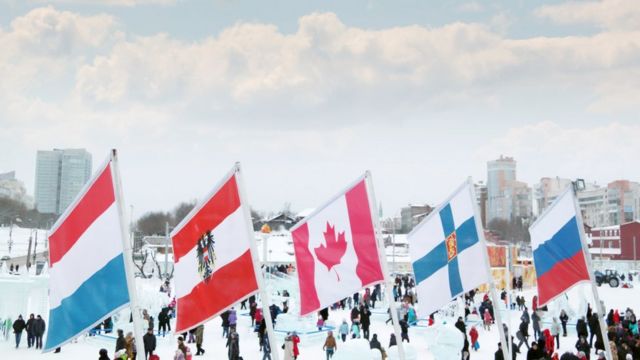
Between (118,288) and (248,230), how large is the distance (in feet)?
5.67

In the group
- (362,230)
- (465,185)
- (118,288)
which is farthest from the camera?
(465,185)

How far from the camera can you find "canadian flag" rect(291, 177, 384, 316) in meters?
10.6

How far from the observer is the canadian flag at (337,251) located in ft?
34.8

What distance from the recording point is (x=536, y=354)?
1430cm

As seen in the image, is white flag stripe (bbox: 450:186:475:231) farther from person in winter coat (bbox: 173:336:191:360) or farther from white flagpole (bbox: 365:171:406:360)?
Answer: person in winter coat (bbox: 173:336:191:360)

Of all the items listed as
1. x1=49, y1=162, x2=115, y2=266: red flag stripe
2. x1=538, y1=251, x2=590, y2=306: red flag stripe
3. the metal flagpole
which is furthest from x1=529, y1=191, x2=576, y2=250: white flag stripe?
x1=49, y1=162, x2=115, y2=266: red flag stripe

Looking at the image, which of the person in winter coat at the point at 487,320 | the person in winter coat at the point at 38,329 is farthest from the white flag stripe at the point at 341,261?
the person in winter coat at the point at 487,320

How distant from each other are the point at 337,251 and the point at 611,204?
15966 centimetres

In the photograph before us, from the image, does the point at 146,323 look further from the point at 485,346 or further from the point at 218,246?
the point at 218,246

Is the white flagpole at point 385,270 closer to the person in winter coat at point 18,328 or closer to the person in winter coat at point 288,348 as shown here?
the person in winter coat at point 288,348

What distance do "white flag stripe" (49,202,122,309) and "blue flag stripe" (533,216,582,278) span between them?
811 cm

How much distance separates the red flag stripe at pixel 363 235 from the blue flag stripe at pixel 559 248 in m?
3.79

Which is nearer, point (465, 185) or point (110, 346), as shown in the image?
point (465, 185)

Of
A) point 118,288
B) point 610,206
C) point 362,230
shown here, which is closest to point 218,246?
point 118,288
